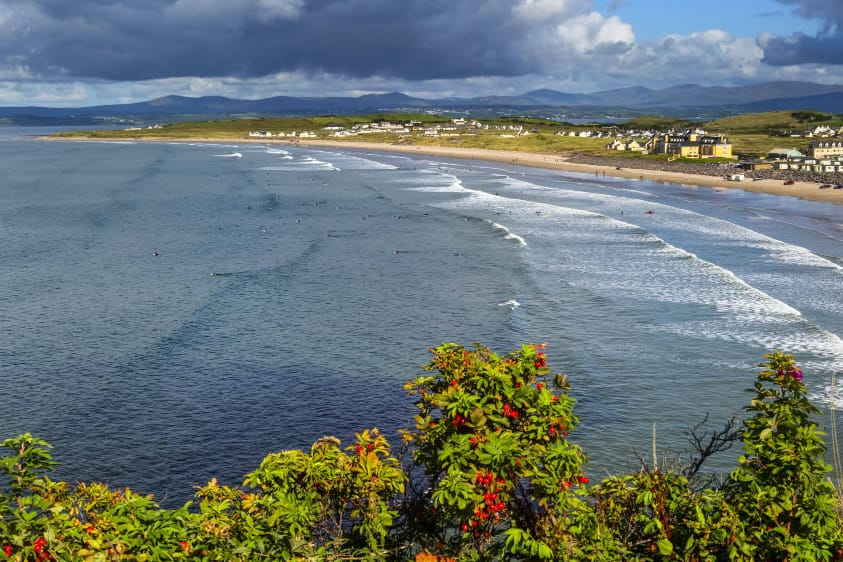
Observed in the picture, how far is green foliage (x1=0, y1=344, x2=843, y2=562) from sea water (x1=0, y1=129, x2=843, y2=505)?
2.31 meters

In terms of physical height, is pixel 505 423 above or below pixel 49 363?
above

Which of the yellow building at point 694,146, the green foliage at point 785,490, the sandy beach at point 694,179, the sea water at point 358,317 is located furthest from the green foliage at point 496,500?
the yellow building at point 694,146

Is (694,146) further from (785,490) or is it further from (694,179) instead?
(785,490)

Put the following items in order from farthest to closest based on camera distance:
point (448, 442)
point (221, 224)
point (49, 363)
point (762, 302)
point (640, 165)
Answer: point (640, 165) → point (221, 224) → point (762, 302) → point (49, 363) → point (448, 442)

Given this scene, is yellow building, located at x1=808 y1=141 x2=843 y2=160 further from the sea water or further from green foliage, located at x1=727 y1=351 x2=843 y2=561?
green foliage, located at x1=727 y1=351 x2=843 y2=561

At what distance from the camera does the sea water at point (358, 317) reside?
105 feet

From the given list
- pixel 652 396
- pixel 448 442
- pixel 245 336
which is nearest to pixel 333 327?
pixel 245 336

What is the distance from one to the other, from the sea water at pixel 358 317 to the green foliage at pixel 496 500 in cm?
231

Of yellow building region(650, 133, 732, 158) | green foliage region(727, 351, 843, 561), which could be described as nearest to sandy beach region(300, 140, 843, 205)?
yellow building region(650, 133, 732, 158)

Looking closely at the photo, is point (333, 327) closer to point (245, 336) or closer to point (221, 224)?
point (245, 336)

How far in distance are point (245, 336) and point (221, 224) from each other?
151 ft

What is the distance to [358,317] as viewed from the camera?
156 feet

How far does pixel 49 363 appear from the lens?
39.4m

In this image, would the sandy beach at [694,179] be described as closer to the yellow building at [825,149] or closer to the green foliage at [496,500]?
the yellow building at [825,149]
